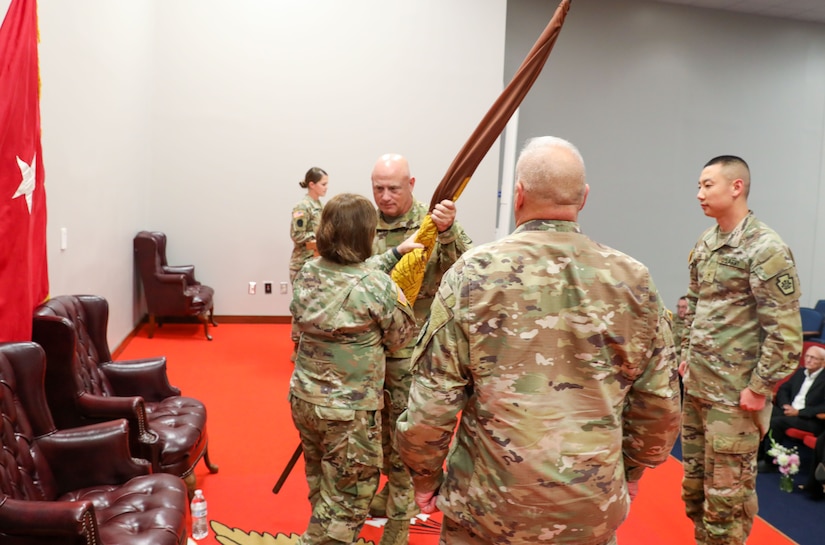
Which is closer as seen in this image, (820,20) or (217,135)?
(217,135)

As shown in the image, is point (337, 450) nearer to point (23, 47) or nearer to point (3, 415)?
point (3, 415)

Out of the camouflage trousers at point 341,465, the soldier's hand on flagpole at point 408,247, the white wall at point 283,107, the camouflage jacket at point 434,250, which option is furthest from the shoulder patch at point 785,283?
the white wall at point 283,107

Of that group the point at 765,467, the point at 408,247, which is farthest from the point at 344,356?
the point at 765,467

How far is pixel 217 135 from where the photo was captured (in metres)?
7.98

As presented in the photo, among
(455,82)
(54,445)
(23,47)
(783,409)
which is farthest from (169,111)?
(783,409)

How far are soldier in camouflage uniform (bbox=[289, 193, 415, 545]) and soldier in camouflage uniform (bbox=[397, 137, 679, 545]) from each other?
2.77 ft

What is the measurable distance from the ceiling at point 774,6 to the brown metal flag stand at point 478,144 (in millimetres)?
7866

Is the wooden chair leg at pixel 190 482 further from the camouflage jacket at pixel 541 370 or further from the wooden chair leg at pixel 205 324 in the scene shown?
the wooden chair leg at pixel 205 324

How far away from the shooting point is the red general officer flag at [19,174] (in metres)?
3.12

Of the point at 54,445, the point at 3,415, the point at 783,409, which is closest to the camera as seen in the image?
the point at 3,415

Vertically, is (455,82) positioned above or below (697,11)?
below

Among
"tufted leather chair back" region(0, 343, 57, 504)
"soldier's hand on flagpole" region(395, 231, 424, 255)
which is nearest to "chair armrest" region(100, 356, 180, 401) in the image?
"tufted leather chair back" region(0, 343, 57, 504)

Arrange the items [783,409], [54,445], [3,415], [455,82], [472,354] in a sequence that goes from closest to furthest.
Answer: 1. [472,354]
2. [3,415]
3. [54,445]
4. [783,409]
5. [455,82]

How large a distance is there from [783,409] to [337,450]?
12.6 ft
